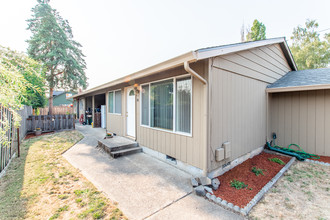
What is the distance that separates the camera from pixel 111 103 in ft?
24.6

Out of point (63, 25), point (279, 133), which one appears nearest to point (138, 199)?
point (279, 133)

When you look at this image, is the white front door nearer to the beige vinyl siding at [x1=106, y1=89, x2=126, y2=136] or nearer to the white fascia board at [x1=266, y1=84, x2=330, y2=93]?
the beige vinyl siding at [x1=106, y1=89, x2=126, y2=136]

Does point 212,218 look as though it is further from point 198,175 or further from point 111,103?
point 111,103

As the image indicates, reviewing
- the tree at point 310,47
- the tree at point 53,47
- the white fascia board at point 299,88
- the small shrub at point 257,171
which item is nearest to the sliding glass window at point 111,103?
the small shrub at point 257,171

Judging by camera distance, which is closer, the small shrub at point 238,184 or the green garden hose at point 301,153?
the small shrub at point 238,184

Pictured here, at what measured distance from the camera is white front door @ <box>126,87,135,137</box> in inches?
224

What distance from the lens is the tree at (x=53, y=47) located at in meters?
13.3

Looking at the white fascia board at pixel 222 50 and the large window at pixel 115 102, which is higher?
the white fascia board at pixel 222 50

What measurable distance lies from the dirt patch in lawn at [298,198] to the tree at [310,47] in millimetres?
15023

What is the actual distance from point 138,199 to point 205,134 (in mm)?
1708

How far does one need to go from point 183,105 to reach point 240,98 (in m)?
1.66

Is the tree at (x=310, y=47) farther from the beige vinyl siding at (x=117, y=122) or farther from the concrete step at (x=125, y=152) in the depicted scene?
the concrete step at (x=125, y=152)

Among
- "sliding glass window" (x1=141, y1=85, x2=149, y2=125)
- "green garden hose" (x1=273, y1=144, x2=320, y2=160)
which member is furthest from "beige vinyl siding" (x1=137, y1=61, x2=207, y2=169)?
"green garden hose" (x1=273, y1=144, x2=320, y2=160)

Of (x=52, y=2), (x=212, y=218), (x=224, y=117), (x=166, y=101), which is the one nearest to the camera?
(x=212, y=218)
